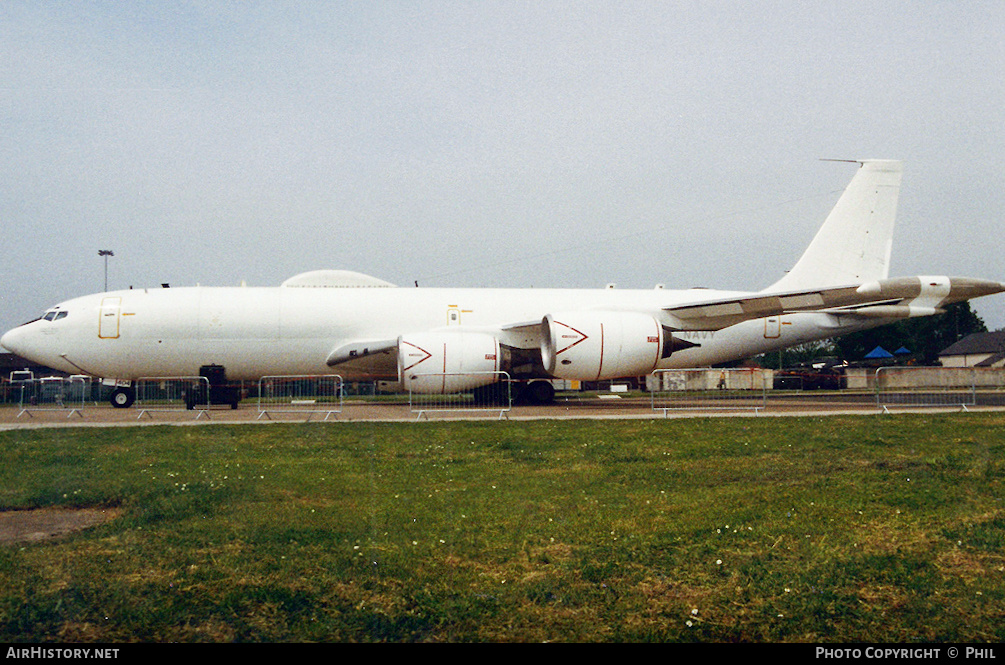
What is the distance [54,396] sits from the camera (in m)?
18.9

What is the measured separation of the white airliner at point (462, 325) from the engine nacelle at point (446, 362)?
3 cm

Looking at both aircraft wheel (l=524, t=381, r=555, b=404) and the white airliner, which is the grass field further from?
aircraft wheel (l=524, t=381, r=555, b=404)

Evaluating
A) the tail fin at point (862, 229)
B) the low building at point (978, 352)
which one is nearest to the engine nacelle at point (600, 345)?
the tail fin at point (862, 229)

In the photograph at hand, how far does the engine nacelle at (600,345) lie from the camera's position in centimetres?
1827

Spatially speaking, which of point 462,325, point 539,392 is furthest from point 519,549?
point 462,325

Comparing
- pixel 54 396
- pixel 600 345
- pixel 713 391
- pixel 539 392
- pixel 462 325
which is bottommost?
pixel 54 396

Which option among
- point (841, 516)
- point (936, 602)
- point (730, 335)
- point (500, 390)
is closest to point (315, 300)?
point (500, 390)

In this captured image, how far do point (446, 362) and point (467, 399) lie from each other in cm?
108

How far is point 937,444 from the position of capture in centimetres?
1003

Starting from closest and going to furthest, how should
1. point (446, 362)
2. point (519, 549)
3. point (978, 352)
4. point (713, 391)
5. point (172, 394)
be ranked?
point (519, 549) → point (713, 391) → point (446, 362) → point (172, 394) → point (978, 352)

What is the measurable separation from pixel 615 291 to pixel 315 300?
9.17 meters

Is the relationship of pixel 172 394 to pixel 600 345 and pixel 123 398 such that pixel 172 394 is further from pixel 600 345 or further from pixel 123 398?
pixel 600 345

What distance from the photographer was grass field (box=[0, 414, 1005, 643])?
386 cm

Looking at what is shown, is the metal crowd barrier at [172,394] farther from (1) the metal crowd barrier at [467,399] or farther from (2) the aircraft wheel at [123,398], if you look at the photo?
(1) the metal crowd barrier at [467,399]
